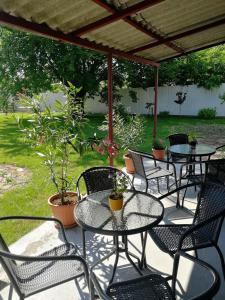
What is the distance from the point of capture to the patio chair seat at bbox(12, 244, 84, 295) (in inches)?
67.8

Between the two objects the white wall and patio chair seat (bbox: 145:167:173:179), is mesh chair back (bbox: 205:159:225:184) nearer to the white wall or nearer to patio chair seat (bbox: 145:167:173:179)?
patio chair seat (bbox: 145:167:173:179)

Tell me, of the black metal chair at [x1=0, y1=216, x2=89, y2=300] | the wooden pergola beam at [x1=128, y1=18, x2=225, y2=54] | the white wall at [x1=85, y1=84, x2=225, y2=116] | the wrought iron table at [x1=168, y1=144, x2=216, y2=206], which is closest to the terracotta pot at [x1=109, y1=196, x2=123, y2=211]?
the black metal chair at [x1=0, y1=216, x2=89, y2=300]

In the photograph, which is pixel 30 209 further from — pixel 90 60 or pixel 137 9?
pixel 90 60

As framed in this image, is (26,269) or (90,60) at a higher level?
(90,60)

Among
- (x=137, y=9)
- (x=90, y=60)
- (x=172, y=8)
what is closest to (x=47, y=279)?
(x=137, y=9)

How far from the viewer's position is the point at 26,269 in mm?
1907

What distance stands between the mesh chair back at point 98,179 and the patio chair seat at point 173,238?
855 millimetres

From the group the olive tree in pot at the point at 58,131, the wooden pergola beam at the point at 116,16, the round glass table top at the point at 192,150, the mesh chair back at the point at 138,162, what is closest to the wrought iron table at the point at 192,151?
the round glass table top at the point at 192,150

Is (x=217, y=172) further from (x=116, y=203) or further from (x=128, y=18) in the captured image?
(x=128, y=18)

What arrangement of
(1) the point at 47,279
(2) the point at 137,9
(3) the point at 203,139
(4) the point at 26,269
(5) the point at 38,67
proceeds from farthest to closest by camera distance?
(5) the point at 38,67
(3) the point at 203,139
(2) the point at 137,9
(4) the point at 26,269
(1) the point at 47,279

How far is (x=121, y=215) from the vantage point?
2.20 m

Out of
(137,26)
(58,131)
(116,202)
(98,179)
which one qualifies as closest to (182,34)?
(137,26)

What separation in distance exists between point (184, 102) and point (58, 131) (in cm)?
1265

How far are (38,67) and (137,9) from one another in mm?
10624
